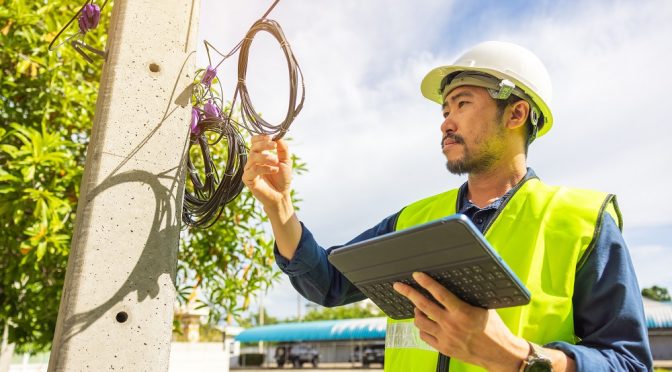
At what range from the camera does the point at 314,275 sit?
7.25ft

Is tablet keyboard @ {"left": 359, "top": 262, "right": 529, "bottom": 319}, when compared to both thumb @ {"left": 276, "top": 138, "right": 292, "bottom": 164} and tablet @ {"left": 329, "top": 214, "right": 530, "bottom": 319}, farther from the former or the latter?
thumb @ {"left": 276, "top": 138, "right": 292, "bottom": 164}

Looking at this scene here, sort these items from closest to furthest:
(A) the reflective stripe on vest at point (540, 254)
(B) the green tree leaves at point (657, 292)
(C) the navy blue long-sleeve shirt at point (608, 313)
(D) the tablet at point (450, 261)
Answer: (D) the tablet at point (450, 261)
(C) the navy blue long-sleeve shirt at point (608, 313)
(A) the reflective stripe on vest at point (540, 254)
(B) the green tree leaves at point (657, 292)

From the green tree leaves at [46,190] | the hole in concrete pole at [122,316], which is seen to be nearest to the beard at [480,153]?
the hole in concrete pole at [122,316]

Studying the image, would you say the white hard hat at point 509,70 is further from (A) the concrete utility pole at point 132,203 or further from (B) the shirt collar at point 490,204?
(A) the concrete utility pole at point 132,203

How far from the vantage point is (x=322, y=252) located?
2.26 meters

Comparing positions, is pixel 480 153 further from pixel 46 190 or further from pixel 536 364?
pixel 46 190

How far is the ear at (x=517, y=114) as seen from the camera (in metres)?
2.28

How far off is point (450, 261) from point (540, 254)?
2.09ft

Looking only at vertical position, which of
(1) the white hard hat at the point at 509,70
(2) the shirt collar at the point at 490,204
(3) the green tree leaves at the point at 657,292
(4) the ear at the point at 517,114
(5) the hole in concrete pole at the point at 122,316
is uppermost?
(3) the green tree leaves at the point at 657,292

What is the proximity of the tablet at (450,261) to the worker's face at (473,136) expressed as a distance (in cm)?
91

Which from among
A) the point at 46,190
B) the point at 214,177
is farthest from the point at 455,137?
the point at 46,190

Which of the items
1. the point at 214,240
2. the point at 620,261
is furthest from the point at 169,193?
the point at 214,240

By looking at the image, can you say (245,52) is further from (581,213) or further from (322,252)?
(581,213)

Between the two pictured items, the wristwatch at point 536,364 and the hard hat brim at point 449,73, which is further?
the hard hat brim at point 449,73
